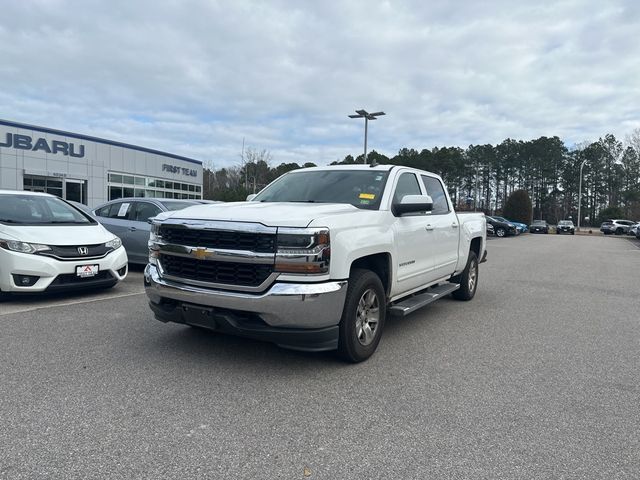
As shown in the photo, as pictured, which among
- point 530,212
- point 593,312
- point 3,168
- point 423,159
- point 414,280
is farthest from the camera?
point 423,159

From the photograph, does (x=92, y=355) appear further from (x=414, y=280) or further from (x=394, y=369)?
(x=414, y=280)

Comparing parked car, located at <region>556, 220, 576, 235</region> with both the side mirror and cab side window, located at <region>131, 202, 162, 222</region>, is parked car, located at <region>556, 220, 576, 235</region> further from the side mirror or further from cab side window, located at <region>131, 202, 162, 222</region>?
the side mirror

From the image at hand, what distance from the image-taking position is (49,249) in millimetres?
6422

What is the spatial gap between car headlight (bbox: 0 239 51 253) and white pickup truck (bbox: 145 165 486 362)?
2.79 meters

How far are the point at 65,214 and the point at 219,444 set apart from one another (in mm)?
6142

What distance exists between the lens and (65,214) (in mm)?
7668

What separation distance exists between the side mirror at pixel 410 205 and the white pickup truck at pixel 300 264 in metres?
0.01

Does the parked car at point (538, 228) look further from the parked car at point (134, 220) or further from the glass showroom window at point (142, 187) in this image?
the parked car at point (134, 220)

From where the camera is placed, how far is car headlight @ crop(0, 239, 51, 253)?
6219 millimetres

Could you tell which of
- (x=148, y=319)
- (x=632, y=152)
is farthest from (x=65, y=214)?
(x=632, y=152)

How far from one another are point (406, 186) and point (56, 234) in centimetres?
486

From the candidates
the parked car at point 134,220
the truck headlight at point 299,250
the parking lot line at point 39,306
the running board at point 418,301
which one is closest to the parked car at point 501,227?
the parked car at point 134,220

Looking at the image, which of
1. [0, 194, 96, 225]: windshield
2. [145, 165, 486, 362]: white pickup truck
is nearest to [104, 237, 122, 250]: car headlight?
[0, 194, 96, 225]: windshield

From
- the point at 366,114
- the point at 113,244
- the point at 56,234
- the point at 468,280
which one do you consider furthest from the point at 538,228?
the point at 56,234
